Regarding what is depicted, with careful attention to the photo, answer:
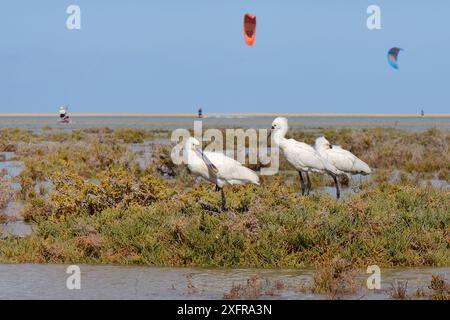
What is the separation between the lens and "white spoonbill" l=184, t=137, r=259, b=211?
44.8 feet

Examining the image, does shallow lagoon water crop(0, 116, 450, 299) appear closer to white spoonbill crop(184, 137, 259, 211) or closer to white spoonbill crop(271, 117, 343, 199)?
white spoonbill crop(184, 137, 259, 211)

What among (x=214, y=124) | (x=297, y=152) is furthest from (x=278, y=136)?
(x=214, y=124)

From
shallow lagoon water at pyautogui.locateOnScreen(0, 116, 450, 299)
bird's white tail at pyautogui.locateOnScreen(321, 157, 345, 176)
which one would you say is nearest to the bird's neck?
bird's white tail at pyautogui.locateOnScreen(321, 157, 345, 176)

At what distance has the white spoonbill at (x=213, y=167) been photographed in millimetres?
13656

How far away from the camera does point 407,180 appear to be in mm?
21312

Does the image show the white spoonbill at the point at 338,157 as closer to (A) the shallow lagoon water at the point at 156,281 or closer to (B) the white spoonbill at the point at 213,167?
(B) the white spoonbill at the point at 213,167

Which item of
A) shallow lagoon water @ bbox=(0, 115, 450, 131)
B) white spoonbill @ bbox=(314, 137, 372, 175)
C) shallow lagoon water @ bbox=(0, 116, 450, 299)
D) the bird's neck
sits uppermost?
the bird's neck

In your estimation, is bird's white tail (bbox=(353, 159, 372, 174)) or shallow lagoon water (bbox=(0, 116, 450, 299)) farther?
bird's white tail (bbox=(353, 159, 372, 174))
